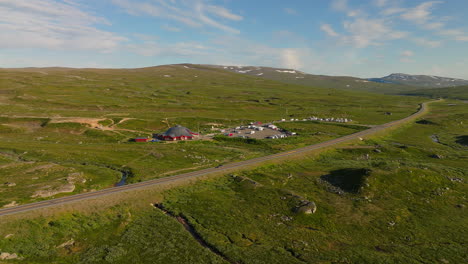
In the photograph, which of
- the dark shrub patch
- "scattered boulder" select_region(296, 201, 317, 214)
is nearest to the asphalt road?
"scattered boulder" select_region(296, 201, 317, 214)

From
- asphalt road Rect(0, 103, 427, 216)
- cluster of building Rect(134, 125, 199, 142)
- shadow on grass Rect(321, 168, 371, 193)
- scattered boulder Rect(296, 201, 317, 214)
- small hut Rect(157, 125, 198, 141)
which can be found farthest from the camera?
small hut Rect(157, 125, 198, 141)

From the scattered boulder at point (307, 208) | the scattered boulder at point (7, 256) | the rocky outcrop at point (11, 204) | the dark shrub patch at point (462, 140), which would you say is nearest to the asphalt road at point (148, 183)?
the rocky outcrop at point (11, 204)

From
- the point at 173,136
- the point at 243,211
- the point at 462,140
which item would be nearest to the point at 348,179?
the point at 243,211

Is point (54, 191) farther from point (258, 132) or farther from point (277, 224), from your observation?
point (258, 132)

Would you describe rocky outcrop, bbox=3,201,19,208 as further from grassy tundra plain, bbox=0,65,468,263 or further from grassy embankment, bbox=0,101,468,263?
grassy embankment, bbox=0,101,468,263

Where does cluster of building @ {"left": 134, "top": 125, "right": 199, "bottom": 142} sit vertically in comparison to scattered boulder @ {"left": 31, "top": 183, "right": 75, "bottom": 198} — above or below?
below

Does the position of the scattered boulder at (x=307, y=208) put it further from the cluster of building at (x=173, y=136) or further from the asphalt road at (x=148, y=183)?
the cluster of building at (x=173, y=136)
